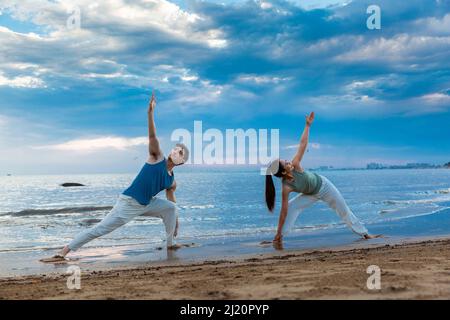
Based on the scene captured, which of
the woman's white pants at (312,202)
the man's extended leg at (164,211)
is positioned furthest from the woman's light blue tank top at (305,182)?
the man's extended leg at (164,211)

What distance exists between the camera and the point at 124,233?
14914mm

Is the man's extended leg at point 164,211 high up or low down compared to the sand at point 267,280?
up

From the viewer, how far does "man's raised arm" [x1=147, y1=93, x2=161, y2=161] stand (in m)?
7.92

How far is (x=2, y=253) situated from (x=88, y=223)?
9.34 meters

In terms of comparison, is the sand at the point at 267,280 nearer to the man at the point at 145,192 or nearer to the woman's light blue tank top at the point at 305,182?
the man at the point at 145,192

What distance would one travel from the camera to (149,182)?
8742 millimetres

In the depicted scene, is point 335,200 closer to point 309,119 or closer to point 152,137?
point 309,119

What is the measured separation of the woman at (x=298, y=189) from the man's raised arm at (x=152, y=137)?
248cm

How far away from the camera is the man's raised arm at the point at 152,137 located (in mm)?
7918

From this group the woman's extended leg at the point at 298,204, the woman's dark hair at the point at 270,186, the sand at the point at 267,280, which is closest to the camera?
the sand at the point at 267,280

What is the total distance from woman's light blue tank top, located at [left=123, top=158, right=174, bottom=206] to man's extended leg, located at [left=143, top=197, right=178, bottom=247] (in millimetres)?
275
